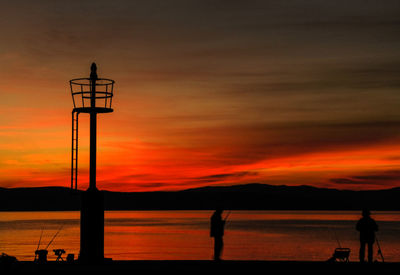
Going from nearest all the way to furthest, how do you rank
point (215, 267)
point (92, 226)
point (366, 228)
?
1. point (215, 267)
2. point (92, 226)
3. point (366, 228)

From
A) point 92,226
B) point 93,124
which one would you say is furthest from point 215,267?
point 93,124

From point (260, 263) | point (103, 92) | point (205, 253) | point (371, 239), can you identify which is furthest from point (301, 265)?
point (205, 253)

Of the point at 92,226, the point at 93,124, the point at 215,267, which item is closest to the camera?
the point at 215,267

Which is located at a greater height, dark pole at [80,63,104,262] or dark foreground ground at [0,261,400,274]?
dark pole at [80,63,104,262]

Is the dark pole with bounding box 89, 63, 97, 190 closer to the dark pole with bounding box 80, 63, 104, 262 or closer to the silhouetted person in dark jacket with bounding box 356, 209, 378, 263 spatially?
the dark pole with bounding box 80, 63, 104, 262

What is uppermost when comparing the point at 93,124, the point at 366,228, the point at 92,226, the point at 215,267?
the point at 93,124

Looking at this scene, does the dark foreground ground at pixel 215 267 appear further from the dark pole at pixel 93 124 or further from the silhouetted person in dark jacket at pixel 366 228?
the silhouetted person in dark jacket at pixel 366 228

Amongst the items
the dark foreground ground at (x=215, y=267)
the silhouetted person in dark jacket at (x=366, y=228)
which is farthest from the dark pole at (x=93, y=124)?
the silhouetted person in dark jacket at (x=366, y=228)

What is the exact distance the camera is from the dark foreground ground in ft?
51.7

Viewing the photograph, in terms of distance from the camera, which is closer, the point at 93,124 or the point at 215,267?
the point at 215,267

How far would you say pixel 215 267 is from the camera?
54.1 feet

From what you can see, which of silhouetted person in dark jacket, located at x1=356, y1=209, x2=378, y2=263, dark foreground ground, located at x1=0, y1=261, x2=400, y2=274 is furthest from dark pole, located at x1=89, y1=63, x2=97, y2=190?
silhouetted person in dark jacket, located at x1=356, y1=209, x2=378, y2=263

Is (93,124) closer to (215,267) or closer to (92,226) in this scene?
(92,226)

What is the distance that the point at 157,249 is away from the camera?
72875mm
